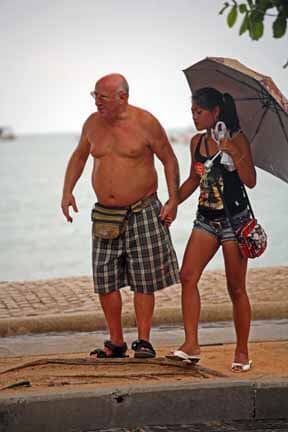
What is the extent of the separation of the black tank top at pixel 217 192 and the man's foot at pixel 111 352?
1.17 m

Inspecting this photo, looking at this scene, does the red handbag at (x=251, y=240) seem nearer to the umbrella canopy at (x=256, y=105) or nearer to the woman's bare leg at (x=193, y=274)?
the woman's bare leg at (x=193, y=274)

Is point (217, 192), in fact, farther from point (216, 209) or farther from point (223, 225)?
point (223, 225)

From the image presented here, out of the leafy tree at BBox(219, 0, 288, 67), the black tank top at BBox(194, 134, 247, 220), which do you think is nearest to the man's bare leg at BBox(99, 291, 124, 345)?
the black tank top at BBox(194, 134, 247, 220)

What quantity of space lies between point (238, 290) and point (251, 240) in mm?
411

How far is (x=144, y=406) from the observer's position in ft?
27.4

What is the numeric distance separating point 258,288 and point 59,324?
8.24 feet

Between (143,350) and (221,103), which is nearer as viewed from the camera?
(221,103)

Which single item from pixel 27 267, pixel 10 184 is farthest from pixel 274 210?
pixel 10 184

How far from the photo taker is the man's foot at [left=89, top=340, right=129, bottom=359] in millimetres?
9953

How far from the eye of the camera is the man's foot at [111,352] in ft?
32.7

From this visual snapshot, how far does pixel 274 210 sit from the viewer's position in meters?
37.9

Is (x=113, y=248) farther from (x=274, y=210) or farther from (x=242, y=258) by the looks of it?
(x=274, y=210)

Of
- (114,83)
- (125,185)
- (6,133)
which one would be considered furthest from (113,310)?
(6,133)

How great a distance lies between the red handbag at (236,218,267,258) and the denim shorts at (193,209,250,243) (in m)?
0.05
